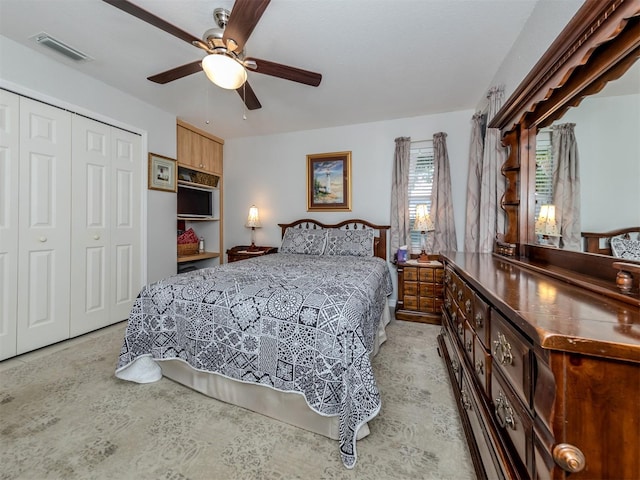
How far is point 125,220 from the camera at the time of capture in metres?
3.14

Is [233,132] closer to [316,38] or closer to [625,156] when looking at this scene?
[316,38]

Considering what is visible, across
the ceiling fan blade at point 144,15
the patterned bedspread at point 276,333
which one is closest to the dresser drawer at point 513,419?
the patterned bedspread at point 276,333

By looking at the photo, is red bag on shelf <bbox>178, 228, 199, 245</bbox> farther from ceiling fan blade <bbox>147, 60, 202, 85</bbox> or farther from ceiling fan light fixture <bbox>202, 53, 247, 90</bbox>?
ceiling fan light fixture <bbox>202, 53, 247, 90</bbox>

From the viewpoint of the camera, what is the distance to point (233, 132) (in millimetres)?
4297

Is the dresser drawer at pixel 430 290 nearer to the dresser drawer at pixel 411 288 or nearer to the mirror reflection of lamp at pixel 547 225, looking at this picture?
the dresser drawer at pixel 411 288

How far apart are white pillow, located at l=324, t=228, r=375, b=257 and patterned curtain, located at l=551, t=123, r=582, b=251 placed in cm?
217

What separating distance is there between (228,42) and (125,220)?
2.46 meters

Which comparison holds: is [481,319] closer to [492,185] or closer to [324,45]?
[492,185]

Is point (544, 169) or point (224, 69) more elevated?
point (224, 69)

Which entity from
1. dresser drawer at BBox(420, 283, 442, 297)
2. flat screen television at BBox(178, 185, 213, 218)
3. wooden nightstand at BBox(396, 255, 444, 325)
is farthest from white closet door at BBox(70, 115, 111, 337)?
dresser drawer at BBox(420, 283, 442, 297)

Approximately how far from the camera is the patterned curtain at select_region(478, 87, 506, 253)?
234 cm

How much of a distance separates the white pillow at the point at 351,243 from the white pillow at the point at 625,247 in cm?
247

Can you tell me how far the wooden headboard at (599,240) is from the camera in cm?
95

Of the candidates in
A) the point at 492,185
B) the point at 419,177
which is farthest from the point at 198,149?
the point at 492,185
